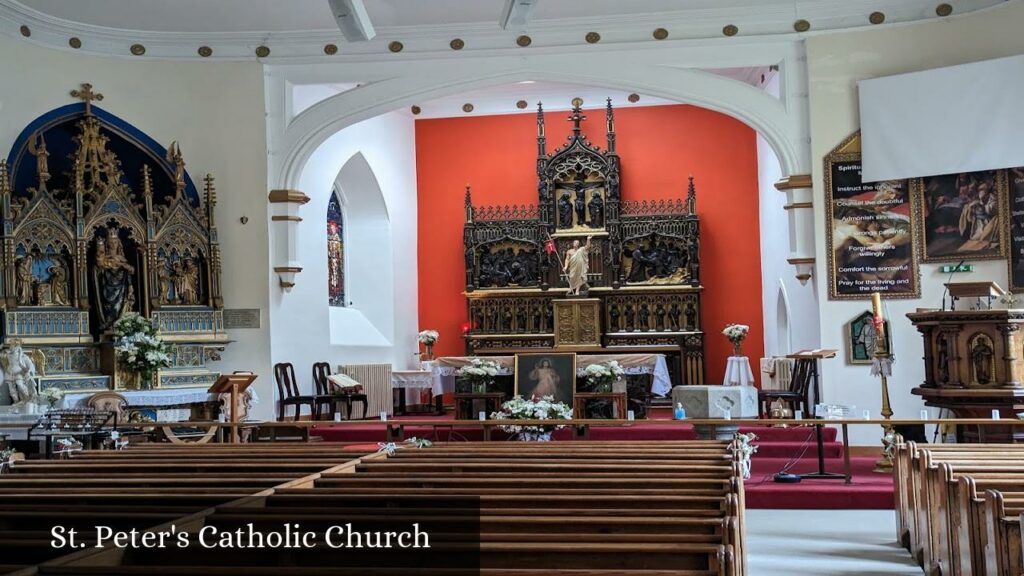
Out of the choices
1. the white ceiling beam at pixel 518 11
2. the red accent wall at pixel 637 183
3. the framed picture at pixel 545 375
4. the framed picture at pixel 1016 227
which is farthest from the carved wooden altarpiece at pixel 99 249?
the framed picture at pixel 1016 227

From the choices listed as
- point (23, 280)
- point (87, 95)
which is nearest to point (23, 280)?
point (23, 280)

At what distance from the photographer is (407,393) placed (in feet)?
49.6

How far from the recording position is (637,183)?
51.7 ft

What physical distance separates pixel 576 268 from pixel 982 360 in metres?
6.63

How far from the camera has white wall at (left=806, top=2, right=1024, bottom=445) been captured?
10.6 m

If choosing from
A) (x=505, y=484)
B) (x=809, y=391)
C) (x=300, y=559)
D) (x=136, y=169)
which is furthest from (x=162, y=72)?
(x=300, y=559)

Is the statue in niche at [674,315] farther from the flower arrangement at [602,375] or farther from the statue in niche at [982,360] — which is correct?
the statue in niche at [982,360]

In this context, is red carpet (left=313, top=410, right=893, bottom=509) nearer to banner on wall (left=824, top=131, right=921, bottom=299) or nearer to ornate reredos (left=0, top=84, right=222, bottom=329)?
banner on wall (left=824, top=131, right=921, bottom=299)

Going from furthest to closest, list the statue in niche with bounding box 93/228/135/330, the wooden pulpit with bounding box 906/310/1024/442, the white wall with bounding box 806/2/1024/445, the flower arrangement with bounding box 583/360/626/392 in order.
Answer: the flower arrangement with bounding box 583/360/626/392
the statue in niche with bounding box 93/228/135/330
the white wall with bounding box 806/2/1024/445
the wooden pulpit with bounding box 906/310/1024/442

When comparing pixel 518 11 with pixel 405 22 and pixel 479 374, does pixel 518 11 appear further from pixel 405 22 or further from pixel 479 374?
pixel 479 374

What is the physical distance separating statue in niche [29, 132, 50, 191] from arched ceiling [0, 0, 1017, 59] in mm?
1056

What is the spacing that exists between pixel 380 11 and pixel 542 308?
530 centimetres

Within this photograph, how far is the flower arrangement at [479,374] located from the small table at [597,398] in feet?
3.13

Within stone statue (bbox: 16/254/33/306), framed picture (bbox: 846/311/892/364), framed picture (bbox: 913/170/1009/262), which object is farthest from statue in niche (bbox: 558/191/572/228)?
stone statue (bbox: 16/254/33/306)
